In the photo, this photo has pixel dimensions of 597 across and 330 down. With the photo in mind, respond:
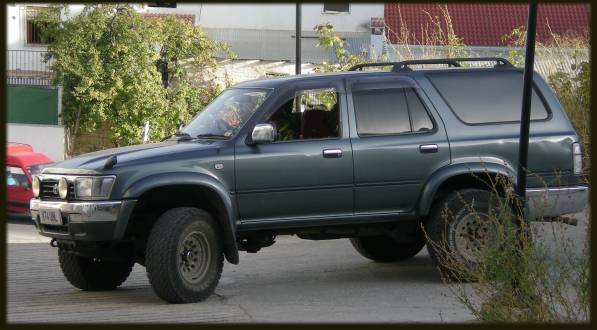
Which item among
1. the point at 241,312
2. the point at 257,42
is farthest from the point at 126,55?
the point at 241,312

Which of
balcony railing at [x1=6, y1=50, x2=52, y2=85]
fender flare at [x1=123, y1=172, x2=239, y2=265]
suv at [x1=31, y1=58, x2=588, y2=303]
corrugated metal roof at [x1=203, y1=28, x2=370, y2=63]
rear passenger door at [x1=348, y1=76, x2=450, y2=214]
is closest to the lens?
fender flare at [x1=123, y1=172, x2=239, y2=265]

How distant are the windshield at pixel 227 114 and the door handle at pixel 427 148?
1640mm

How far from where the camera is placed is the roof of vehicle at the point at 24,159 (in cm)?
1888

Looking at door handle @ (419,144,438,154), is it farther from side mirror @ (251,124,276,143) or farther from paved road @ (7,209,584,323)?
side mirror @ (251,124,276,143)

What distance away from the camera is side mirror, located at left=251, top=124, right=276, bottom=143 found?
414 inches

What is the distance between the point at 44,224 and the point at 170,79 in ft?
70.2

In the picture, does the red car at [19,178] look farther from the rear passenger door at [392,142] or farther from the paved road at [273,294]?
the rear passenger door at [392,142]

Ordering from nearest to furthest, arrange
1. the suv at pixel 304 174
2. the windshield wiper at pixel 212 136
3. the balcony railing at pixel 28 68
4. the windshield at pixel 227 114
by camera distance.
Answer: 1. the suv at pixel 304 174
2. the windshield wiper at pixel 212 136
3. the windshield at pixel 227 114
4. the balcony railing at pixel 28 68

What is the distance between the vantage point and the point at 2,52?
13633 mm

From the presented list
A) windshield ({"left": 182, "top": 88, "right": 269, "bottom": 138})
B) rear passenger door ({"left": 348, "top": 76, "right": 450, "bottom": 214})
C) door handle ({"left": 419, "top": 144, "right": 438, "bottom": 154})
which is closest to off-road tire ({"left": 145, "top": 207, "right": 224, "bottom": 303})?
windshield ({"left": 182, "top": 88, "right": 269, "bottom": 138})

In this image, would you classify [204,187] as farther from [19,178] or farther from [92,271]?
[19,178]

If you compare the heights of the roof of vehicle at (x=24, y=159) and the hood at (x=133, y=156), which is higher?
the hood at (x=133, y=156)

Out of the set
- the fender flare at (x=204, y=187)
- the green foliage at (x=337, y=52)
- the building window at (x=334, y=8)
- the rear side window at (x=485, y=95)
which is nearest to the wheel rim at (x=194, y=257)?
the fender flare at (x=204, y=187)

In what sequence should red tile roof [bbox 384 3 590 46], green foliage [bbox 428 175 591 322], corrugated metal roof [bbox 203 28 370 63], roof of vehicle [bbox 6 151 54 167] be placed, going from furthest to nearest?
red tile roof [bbox 384 3 590 46] < corrugated metal roof [bbox 203 28 370 63] < roof of vehicle [bbox 6 151 54 167] < green foliage [bbox 428 175 591 322]
